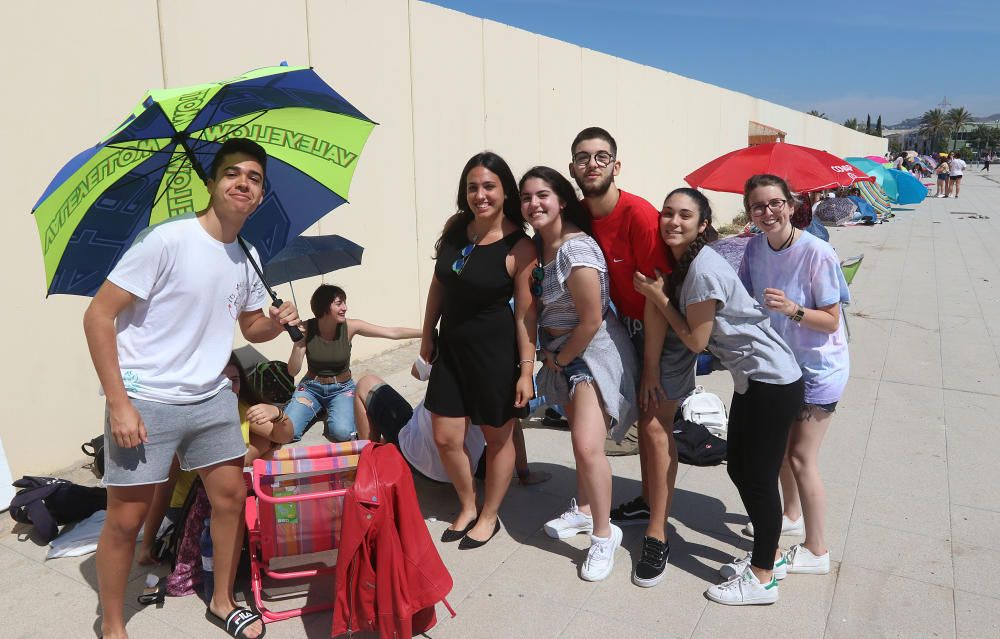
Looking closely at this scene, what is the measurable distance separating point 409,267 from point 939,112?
10858 cm

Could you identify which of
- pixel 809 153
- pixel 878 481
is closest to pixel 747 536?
pixel 878 481

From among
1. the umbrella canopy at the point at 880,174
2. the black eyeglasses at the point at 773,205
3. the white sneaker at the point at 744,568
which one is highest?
the umbrella canopy at the point at 880,174

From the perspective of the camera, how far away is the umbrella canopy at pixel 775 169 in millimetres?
4617

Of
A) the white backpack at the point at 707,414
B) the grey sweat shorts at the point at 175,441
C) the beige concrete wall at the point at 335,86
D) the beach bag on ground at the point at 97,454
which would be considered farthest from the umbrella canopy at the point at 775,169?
the beach bag on ground at the point at 97,454

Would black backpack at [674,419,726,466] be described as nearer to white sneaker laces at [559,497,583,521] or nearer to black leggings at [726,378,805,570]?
white sneaker laces at [559,497,583,521]

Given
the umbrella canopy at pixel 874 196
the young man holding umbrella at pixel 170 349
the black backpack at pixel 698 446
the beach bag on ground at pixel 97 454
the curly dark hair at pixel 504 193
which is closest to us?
the young man holding umbrella at pixel 170 349

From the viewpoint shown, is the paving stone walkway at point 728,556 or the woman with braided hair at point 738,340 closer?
the woman with braided hair at point 738,340

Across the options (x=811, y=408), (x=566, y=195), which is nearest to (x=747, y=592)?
(x=811, y=408)

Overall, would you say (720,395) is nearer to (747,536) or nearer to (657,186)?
(747,536)

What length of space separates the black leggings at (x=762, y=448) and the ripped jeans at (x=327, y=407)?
255cm

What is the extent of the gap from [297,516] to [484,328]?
3.63ft

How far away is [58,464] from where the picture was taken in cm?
429

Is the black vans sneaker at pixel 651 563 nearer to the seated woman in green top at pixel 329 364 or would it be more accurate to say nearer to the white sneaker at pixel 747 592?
the white sneaker at pixel 747 592

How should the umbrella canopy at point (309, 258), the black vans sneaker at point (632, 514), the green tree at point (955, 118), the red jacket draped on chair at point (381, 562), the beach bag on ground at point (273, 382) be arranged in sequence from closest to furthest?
1. the red jacket draped on chair at point (381, 562)
2. the black vans sneaker at point (632, 514)
3. the umbrella canopy at point (309, 258)
4. the beach bag on ground at point (273, 382)
5. the green tree at point (955, 118)
